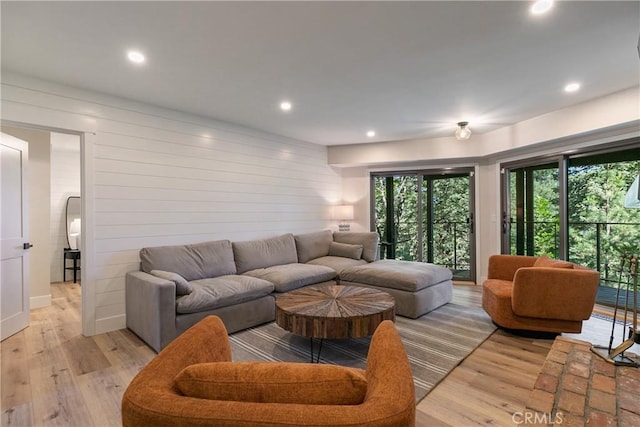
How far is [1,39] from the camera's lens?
2.20 m

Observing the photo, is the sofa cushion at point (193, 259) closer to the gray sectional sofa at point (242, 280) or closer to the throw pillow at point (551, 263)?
the gray sectional sofa at point (242, 280)

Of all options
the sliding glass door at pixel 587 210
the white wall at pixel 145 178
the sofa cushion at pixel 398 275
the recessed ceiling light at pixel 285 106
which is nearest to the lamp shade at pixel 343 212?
the white wall at pixel 145 178

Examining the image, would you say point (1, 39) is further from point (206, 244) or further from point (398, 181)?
point (398, 181)

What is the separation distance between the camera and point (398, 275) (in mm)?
3658

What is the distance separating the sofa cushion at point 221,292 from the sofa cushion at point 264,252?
0.43 m

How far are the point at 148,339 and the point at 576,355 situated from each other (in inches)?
125

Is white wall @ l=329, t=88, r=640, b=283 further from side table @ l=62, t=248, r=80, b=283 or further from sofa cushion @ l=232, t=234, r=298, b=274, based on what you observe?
side table @ l=62, t=248, r=80, b=283

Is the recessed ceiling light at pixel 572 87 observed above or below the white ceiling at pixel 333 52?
below

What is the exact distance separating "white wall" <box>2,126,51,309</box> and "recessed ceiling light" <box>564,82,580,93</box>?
6.15 m

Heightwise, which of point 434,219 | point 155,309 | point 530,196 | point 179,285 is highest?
point 530,196

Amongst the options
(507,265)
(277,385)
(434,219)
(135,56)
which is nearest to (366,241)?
(434,219)

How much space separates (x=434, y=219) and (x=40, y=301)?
236 inches

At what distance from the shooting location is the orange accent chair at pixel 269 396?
2.58 feet

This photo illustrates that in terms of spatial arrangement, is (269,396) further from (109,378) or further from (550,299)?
(550,299)
